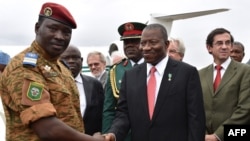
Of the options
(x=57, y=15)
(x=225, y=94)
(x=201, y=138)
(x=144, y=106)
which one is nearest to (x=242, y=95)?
(x=225, y=94)

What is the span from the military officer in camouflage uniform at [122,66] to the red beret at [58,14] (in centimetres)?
211

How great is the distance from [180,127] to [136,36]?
172 cm

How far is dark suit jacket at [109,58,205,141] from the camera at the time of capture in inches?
153

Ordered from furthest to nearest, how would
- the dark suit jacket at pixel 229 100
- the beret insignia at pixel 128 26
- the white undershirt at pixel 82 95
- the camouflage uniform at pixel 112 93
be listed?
the beret insignia at pixel 128 26
the white undershirt at pixel 82 95
the camouflage uniform at pixel 112 93
the dark suit jacket at pixel 229 100

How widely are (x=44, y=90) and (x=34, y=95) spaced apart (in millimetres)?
79

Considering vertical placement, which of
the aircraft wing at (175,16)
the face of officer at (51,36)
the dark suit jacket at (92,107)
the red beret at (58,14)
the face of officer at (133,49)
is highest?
the aircraft wing at (175,16)

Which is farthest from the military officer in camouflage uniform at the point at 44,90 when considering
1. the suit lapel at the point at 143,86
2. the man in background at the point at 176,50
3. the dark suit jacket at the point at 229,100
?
the man in background at the point at 176,50

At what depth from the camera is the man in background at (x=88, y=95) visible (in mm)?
5121

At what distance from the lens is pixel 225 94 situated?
4641mm

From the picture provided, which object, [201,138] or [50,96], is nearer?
[50,96]

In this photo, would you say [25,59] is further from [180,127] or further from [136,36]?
[136,36]

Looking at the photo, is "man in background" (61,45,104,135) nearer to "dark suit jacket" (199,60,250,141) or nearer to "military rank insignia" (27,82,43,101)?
"dark suit jacket" (199,60,250,141)

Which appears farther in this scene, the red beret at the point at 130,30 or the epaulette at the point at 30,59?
the red beret at the point at 130,30

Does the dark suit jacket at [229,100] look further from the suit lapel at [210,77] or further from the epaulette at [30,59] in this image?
the epaulette at [30,59]
